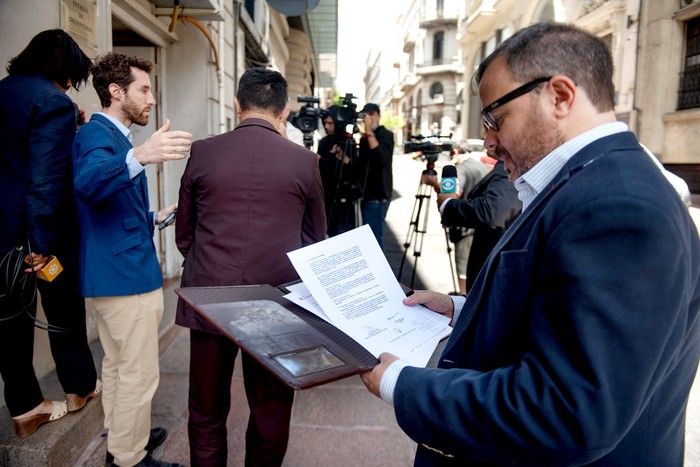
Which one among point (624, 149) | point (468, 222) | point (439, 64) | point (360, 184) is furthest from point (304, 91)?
point (439, 64)

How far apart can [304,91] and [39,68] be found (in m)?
15.0

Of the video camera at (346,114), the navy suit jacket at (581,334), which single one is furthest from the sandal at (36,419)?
the video camera at (346,114)

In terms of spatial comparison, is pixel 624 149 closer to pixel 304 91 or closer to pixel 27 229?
pixel 27 229

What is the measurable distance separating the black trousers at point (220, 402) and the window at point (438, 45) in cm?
4340

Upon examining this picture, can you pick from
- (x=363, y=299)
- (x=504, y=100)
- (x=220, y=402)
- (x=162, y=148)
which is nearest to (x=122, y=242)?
(x=162, y=148)

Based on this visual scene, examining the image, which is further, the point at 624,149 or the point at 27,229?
the point at 27,229

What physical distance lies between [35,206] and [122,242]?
38cm

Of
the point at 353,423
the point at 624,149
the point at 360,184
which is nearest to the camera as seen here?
the point at 624,149

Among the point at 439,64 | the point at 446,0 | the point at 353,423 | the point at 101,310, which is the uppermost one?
the point at 446,0

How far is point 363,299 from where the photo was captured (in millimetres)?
1358

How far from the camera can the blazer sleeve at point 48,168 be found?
80.5 inches

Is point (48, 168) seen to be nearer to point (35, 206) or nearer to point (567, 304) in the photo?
point (35, 206)

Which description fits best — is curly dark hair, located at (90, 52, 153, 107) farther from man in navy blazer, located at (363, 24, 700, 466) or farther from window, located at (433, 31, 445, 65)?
window, located at (433, 31, 445, 65)

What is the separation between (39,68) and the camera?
214cm
